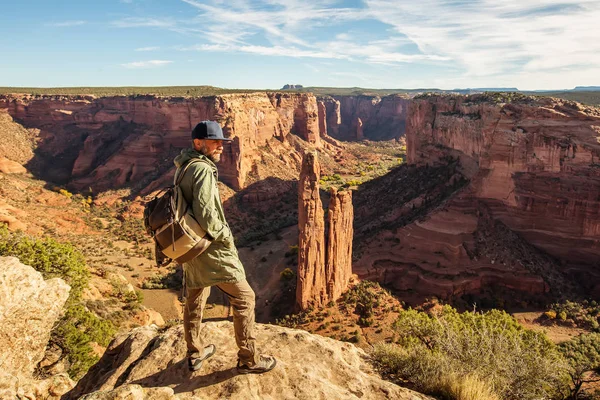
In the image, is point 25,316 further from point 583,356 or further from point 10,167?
point 10,167

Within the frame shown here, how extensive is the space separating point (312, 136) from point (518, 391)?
85629 millimetres

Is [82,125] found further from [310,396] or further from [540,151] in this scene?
[310,396]

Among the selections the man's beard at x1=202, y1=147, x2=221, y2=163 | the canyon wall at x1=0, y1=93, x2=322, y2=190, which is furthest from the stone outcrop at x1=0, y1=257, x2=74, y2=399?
the canyon wall at x1=0, y1=93, x2=322, y2=190

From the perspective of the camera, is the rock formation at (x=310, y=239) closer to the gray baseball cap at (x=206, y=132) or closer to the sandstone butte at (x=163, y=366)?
the sandstone butte at (x=163, y=366)

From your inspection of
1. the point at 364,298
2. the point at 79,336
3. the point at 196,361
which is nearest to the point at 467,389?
the point at 196,361

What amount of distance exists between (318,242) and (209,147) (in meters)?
21.8

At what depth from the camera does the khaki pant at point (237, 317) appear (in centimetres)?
674

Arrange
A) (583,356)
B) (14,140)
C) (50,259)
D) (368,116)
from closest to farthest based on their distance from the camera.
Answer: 1. (50,259)
2. (583,356)
3. (14,140)
4. (368,116)

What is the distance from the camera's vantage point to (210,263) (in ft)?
21.3

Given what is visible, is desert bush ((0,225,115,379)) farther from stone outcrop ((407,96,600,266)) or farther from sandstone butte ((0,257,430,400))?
stone outcrop ((407,96,600,266))

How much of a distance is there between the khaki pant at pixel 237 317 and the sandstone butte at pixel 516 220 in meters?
27.0

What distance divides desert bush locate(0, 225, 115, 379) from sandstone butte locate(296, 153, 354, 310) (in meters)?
13.8

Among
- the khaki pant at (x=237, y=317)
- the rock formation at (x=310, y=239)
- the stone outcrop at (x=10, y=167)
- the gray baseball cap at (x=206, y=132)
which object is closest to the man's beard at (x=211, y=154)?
the gray baseball cap at (x=206, y=132)

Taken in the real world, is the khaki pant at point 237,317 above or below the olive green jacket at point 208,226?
below
